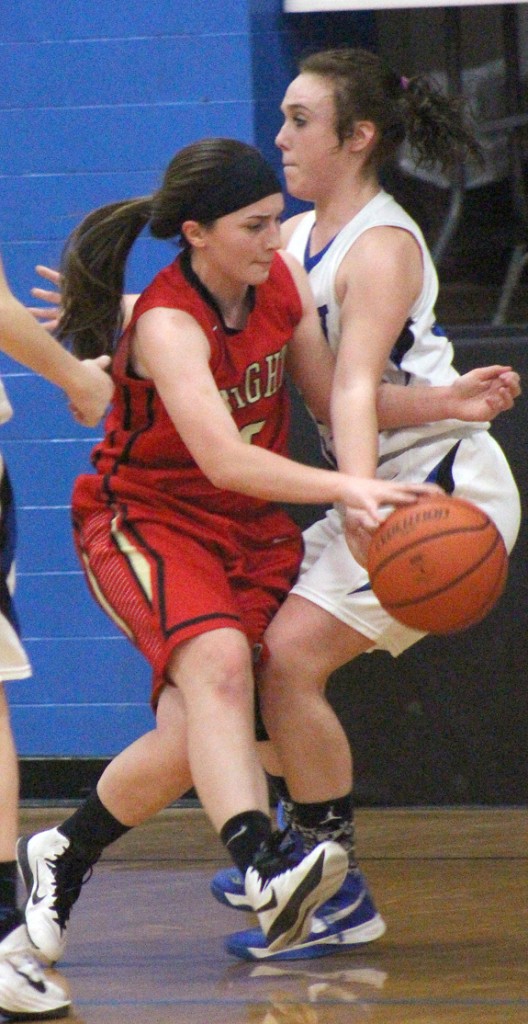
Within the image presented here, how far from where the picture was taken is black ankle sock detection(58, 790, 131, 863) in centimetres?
320

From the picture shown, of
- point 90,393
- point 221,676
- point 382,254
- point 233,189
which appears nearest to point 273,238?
point 233,189

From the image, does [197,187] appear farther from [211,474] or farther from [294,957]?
[294,957]

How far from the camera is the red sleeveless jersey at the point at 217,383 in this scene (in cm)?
317

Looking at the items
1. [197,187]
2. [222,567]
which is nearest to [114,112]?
[197,187]

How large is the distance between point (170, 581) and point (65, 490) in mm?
1562

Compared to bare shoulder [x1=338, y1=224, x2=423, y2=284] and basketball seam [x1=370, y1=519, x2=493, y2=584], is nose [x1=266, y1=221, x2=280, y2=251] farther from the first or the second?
basketball seam [x1=370, y1=519, x2=493, y2=584]

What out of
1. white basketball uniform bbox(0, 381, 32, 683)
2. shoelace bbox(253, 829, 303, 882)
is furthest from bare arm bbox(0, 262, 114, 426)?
shoelace bbox(253, 829, 303, 882)

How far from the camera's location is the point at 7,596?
280 cm

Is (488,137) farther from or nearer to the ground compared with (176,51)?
nearer to the ground

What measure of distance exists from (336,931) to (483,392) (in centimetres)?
111

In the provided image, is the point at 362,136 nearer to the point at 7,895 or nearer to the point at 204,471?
the point at 204,471

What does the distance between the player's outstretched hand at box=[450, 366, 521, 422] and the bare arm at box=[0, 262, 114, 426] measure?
0.80 m

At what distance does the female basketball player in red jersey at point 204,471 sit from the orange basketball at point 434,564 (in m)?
0.05

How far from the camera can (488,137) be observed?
4.65 metres
